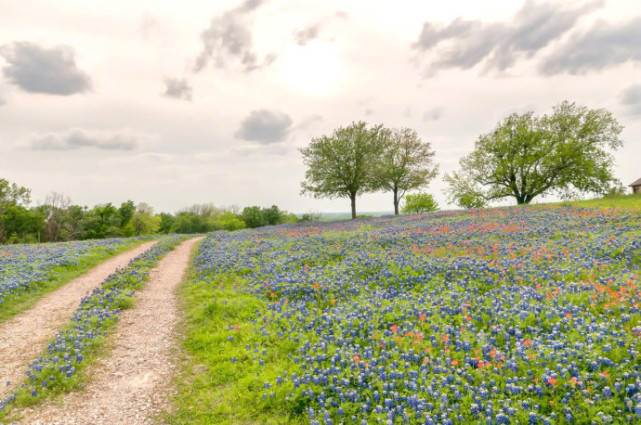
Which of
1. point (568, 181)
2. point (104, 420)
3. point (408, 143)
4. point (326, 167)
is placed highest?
point (408, 143)

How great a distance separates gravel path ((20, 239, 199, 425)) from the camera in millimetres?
5910

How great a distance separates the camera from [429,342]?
22.5ft

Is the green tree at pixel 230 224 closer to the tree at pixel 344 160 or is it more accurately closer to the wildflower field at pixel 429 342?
the tree at pixel 344 160

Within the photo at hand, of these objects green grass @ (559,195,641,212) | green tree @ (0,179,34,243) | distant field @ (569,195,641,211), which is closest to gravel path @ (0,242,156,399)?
green grass @ (559,195,641,212)

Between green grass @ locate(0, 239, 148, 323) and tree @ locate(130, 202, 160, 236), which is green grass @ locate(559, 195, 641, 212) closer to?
green grass @ locate(0, 239, 148, 323)

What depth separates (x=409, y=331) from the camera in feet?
24.4

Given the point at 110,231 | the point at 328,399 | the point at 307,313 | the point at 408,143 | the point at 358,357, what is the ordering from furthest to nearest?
1. the point at 110,231
2. the point at 408,143
3. the point at 307,313
4. the point at 358,357
5. the point at 328,399

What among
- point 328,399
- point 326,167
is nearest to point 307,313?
point 328,399

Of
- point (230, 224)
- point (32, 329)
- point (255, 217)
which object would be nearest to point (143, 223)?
point (230, 224)

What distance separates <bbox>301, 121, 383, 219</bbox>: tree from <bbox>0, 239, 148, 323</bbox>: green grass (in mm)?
26520

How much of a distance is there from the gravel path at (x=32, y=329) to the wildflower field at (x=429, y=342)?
343 cm

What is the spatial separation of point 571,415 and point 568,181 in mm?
48370

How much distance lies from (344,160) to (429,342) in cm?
3994

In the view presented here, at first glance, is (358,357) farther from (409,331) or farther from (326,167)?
(326,167)
